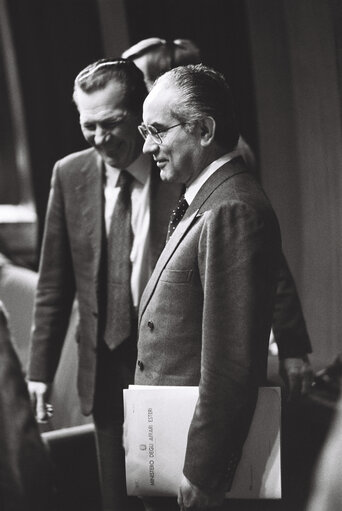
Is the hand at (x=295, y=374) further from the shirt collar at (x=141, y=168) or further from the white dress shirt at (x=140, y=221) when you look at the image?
the shirt collar at (x=141, y=168)

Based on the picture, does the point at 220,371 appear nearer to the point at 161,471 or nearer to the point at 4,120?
the point at 161,471

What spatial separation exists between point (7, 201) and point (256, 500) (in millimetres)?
4659

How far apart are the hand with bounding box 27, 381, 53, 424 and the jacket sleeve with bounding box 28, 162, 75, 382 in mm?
21

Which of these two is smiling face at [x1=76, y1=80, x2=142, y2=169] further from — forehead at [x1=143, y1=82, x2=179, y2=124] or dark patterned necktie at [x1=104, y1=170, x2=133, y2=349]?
forehead at [x1=143, y1=82, x2=179, y2=124]

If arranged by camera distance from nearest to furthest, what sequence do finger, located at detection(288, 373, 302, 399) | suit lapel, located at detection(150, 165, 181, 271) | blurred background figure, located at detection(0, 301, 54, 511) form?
blurred background figure, located at detection(0, 301, 54, 511)
finger, located at detection(288, 373, 302, 399)
suit lapel, located at detection(150, 165, 181, 271)

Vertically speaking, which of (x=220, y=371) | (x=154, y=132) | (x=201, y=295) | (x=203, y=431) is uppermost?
(x=154, y=132)

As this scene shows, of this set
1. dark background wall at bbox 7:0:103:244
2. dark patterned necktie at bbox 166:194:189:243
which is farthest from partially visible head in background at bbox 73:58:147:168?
dark background wall at bbox 7:0:103:244

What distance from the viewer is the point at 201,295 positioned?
6.26ft

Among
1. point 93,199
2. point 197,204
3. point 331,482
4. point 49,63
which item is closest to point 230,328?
point 197,204

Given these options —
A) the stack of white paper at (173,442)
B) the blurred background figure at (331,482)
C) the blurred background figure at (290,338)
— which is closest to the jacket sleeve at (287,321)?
the blurred background figure at (290,338)

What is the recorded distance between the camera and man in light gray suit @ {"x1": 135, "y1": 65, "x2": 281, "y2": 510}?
1.82m

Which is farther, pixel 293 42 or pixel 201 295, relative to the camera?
pixel 293 42

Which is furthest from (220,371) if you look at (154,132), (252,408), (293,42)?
(293,42)

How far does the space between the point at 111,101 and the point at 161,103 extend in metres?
0.36
